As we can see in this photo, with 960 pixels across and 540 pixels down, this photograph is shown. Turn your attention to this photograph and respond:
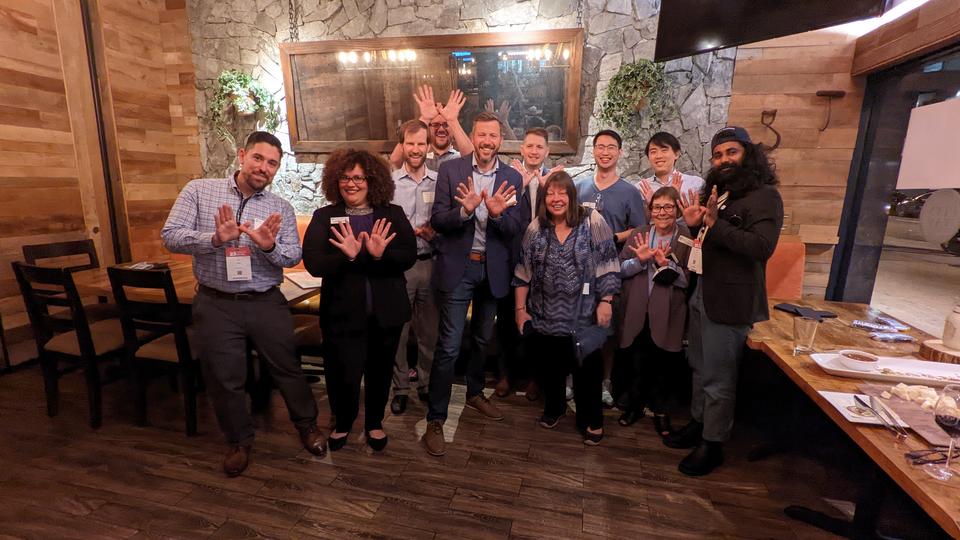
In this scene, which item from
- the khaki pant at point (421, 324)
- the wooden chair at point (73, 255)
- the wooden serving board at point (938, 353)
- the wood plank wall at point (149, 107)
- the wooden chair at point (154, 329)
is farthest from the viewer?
the wood plank wall at point (149, 107)

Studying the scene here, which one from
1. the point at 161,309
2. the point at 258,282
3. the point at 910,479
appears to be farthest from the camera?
the point at 161,309

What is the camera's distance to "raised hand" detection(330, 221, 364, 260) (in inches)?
79.8

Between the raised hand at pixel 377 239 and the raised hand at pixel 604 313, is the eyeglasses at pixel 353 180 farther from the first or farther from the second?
the raised hand at pixel 604 313

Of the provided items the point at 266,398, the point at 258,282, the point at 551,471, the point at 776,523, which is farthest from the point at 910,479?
the point at 266,398

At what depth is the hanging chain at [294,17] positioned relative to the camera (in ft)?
14.0

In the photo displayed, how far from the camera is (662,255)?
8.14ft

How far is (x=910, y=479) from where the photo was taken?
106cm

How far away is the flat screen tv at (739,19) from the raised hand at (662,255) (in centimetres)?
165

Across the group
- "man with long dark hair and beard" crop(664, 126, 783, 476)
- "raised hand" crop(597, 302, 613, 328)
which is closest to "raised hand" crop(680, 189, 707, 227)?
"man with long dark hair and beard" crop(664, 126, 783, 476)

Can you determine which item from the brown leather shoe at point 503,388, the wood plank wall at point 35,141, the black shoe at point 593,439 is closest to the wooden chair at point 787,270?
the black shoe at point 593,439

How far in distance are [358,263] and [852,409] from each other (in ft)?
6.33

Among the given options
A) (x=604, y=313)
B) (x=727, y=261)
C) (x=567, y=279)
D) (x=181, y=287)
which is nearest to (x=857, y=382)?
(x=727, y=261)

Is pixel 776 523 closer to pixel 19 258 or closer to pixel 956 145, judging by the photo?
pixel 956 145

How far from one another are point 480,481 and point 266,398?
1.57m
